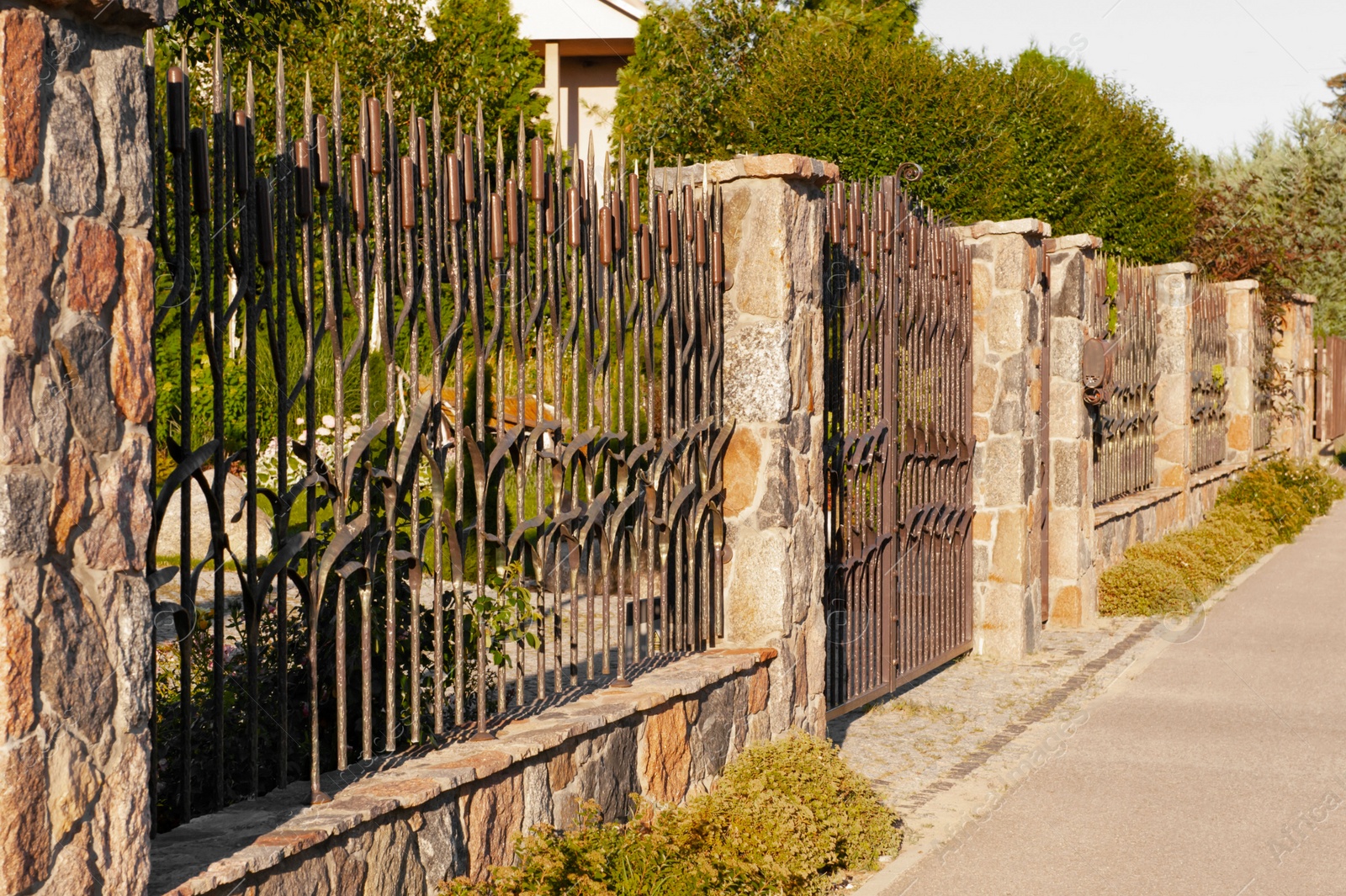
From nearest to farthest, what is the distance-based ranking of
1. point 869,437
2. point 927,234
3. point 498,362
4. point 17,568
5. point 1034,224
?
1. point 17,568
2. point 498,362
3. point 869,437
4. point 927,234
5. point 1034,224

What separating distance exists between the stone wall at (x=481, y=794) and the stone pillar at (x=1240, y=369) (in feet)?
37.9

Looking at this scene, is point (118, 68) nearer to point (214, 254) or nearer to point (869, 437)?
point (214, 254)

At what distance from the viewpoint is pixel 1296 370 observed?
17.5 m

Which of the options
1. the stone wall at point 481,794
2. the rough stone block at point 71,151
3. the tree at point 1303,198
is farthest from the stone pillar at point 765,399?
the tree at point 1303,198

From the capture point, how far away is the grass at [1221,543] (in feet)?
31.2

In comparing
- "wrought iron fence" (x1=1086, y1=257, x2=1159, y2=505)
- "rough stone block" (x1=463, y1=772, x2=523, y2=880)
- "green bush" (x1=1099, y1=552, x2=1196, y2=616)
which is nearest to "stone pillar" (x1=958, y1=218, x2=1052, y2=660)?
"green bush" (x1=1099, y1=552, x2=1196, y2=616)

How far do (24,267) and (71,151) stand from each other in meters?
0.23

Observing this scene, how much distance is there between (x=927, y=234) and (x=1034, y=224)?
1266 mm

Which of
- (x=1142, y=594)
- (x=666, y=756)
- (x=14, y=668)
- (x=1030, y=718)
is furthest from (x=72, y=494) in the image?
(x=1142, y=594)

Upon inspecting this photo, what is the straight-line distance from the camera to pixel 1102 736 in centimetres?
627

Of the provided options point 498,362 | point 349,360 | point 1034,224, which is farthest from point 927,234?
point 349,360

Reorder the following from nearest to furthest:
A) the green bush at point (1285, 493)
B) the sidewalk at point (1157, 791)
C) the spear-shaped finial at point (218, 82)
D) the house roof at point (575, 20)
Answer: the spear-shaped finial at point (218, 82), the sidewalk at point (1157, 791), the green bush at point (1285, 493), the house roof at point (575, 20)

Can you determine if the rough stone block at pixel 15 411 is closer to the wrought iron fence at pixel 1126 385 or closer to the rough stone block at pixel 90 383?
the rough stone block at pixel 90 383

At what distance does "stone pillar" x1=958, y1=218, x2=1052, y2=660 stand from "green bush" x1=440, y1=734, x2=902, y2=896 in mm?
3227
